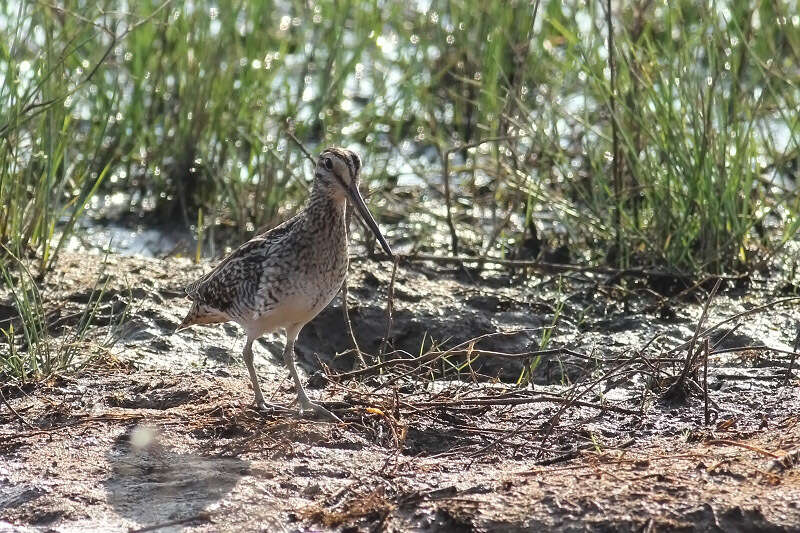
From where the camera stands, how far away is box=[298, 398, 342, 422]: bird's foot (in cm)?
531

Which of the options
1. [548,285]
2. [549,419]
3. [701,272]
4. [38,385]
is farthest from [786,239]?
[38,385]

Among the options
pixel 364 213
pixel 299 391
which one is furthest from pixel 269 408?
pixel 364 213

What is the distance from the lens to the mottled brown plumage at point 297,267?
17.7 ft

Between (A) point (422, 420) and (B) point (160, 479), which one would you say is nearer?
(B) point (160, 479)

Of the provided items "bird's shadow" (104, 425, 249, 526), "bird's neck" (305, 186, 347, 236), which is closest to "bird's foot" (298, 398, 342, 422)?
"bird's shadow" (104, 425, 249, 526)

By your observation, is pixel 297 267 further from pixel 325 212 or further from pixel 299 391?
pixel 299 391

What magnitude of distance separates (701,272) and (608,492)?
2.90 metres

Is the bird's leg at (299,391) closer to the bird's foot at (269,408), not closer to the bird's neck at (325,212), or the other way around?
the bird's foot at (269,408)

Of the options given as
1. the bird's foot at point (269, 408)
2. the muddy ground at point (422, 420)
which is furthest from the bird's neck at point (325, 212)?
the bird's foot at point (269, 408)

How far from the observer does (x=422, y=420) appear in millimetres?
5332

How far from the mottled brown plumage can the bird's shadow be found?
0.56 m

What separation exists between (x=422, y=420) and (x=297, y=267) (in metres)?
0.78

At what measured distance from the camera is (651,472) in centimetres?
452

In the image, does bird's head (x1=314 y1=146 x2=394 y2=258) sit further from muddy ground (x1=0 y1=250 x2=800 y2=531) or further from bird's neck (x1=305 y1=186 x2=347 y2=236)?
muddy ground (x1=0 y1=250 x2=800 y2=531)
